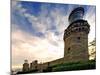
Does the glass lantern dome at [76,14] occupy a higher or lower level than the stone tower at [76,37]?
higher

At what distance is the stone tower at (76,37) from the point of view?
2461 mm

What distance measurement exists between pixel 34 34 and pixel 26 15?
231 millimetres

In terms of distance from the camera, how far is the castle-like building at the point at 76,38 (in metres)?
2.46

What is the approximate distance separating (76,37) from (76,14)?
28 cm

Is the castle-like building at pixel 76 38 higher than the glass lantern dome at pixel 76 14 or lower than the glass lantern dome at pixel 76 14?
lower

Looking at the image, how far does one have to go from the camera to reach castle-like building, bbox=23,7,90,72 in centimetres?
246

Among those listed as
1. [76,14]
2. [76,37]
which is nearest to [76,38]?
[76,37]

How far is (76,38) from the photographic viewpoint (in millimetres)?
2506

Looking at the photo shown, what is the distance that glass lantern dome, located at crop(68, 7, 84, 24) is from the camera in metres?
2.47

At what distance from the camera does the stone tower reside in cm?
246

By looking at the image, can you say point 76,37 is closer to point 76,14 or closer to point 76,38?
point 76,38

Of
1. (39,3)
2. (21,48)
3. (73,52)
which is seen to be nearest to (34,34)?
(21,48)

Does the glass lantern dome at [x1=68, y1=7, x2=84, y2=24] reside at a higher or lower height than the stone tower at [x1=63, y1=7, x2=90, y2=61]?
higher

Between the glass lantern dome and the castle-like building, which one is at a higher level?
the glass lantern dome
